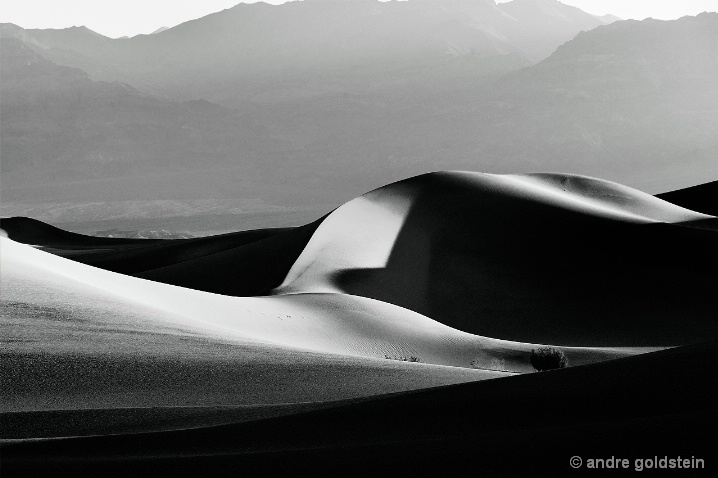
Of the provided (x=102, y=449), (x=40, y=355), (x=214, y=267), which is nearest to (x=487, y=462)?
(x=102, y=449)

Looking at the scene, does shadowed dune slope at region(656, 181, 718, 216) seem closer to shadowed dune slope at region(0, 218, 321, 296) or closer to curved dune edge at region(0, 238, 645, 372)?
shadowed dune slope at region(0, 218, 321, 296)

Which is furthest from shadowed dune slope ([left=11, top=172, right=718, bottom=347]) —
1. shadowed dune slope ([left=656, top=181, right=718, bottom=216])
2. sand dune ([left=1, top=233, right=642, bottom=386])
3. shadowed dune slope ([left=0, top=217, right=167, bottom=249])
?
shadowed dune slope ([left=0, top=217, right=167, bottom=249])

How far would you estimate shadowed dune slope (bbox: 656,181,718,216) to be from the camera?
2709 inches

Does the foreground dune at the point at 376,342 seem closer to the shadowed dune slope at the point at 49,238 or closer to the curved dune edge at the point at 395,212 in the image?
the curved dune edge at the point at 395,212

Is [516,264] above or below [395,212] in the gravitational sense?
below

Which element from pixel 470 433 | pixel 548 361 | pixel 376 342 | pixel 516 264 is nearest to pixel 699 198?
pixel 516 264

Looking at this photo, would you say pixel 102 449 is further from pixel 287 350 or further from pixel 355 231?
pixel 355 231

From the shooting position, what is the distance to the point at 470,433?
783 centimetres

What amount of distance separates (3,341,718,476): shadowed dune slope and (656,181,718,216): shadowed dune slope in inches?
2447

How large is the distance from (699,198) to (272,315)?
54970mm

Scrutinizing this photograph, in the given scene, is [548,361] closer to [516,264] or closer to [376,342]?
[376,342]

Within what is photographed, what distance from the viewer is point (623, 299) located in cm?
3403

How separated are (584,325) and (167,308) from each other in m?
16.2

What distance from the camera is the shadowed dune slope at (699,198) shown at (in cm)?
6881
